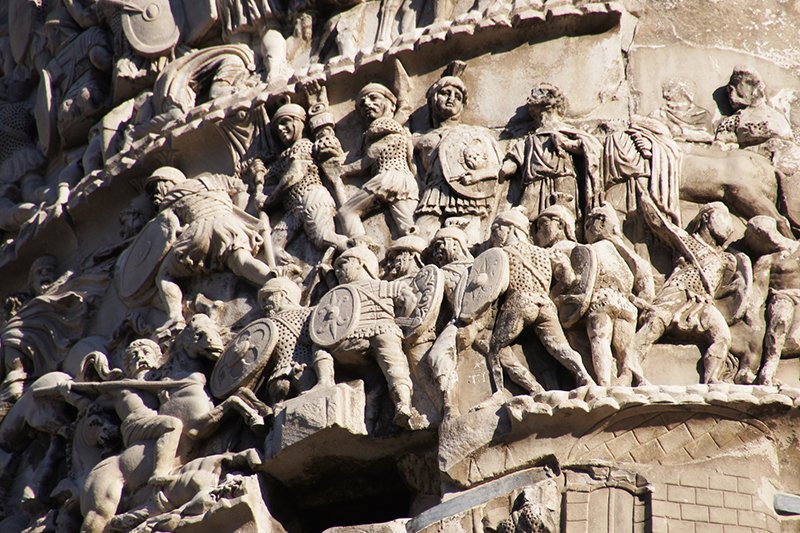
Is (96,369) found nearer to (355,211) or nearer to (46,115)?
(355,211)

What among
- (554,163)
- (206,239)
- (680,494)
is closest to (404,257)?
(554,163)

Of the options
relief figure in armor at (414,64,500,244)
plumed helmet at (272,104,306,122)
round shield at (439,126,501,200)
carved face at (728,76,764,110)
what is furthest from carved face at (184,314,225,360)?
carved face at (728,76,764,110)

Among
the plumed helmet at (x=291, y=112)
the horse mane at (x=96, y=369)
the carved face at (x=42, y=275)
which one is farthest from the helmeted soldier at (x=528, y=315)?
the carved face at (x=42, y=275)

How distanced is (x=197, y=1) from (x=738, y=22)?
4.57 metres

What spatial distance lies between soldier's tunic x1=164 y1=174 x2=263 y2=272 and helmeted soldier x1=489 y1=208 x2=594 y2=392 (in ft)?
7.26

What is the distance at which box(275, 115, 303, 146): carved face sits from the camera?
12.6 meters

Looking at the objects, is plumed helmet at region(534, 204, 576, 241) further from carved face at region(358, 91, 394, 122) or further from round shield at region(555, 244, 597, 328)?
carved face at region(358, 91, 394, 122)

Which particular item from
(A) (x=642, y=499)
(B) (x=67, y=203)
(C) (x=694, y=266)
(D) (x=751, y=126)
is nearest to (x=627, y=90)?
(D) (x=751, y=126)

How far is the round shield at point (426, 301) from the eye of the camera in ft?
35.2

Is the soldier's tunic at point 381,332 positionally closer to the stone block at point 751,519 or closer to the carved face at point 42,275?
the stone block at point 751,519

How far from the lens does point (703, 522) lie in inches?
379

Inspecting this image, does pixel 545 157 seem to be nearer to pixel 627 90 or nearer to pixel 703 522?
pixel 627 90

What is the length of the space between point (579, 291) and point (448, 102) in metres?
2.24

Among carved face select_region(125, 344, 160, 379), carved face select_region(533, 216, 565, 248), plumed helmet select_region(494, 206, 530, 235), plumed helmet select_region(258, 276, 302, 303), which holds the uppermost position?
plumed helmet select_region(494, 206, 530, 235)
